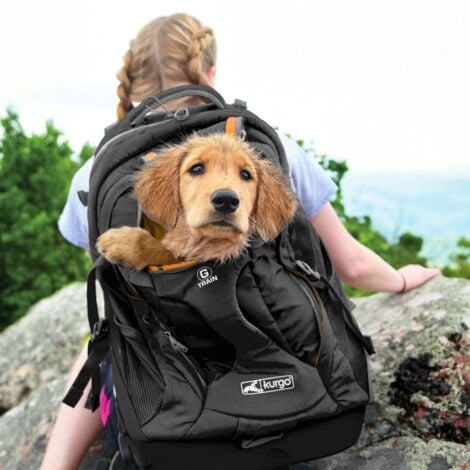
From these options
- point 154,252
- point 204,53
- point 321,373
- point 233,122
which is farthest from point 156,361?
point 204,53

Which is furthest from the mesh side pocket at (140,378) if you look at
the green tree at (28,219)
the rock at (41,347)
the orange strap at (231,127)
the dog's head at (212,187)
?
the green tree at (28,219)

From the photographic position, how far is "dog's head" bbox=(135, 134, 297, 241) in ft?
6.03

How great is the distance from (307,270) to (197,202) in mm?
501

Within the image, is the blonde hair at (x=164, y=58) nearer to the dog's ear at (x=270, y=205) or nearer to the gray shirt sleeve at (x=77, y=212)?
the gray shirt sleeve at (x=77, y=212)

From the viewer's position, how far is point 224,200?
1768mm

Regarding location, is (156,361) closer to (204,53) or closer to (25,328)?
(204,53)

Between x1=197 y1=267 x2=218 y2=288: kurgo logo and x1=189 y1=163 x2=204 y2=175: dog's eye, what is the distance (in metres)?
0.32

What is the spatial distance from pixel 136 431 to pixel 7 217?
13.1m

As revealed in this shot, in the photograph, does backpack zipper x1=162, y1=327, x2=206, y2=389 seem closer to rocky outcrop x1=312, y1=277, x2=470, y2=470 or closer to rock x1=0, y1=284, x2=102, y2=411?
rocky outcrop x1=312, y1=277, x2=470, y2=470

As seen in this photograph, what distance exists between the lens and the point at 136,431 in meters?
1.98

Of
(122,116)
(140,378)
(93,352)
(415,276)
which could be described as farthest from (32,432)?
(415,276)

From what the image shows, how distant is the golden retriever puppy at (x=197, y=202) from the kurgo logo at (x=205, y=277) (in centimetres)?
4

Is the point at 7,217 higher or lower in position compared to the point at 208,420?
lower

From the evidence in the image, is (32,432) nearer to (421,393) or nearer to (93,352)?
(93,352)
